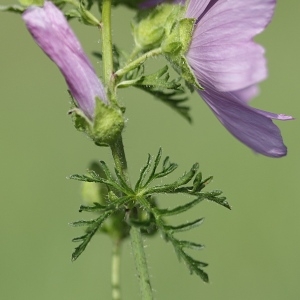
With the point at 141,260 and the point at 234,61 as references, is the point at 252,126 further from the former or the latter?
the point at 141,260

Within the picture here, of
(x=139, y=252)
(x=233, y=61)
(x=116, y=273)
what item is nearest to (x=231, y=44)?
(x=233, y=61)

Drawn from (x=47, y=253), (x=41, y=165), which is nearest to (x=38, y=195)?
(x=41, y=165)

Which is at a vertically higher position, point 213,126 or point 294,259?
point 213,126

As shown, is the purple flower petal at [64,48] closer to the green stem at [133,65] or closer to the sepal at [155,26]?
the green stem at [133,65]

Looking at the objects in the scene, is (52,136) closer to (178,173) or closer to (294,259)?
(178,173)

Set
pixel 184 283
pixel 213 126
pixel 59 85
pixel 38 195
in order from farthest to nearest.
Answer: pixel 59 85
pixel 213 126
pixel 38 195
pixel 184 283

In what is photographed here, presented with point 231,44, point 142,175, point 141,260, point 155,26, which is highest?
point 155,26

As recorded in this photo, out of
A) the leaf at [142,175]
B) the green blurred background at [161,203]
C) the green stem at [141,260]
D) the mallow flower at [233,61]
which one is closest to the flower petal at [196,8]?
the mallow flower at [233,61]
